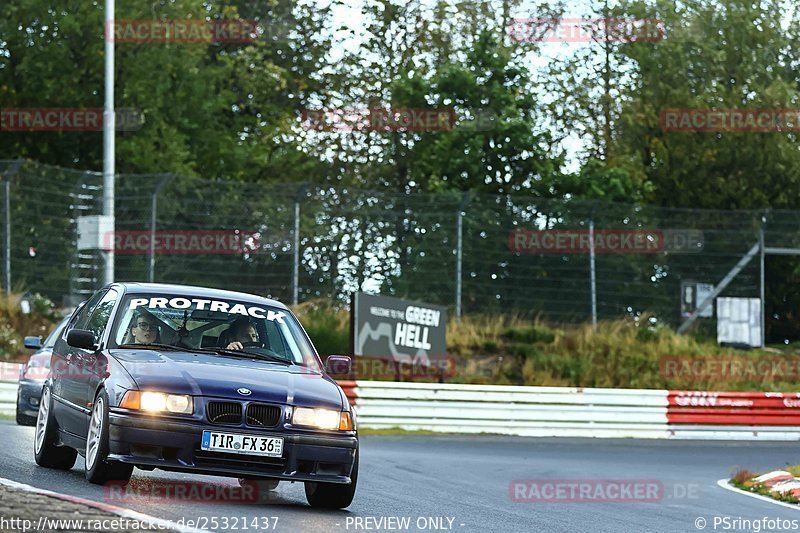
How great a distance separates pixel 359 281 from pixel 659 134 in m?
19.6

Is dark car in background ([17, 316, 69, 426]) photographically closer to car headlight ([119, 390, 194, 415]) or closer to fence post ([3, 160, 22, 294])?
car headlight ([119, 390, 194, 415])

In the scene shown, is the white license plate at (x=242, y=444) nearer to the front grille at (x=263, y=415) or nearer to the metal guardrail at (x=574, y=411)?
the front grille at (x=263, y=415)

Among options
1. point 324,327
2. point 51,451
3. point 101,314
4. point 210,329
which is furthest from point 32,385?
point 324,327

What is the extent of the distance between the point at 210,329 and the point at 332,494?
60.4 inches

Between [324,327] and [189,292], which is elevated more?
[189,292]

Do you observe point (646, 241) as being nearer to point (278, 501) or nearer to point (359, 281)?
point (359, 281)

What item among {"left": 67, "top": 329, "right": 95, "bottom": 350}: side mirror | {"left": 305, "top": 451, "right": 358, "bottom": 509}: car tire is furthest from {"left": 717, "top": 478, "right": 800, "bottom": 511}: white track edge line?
{"left": 67, "top": 329, "right": 95, "bottom": 350}: side mirror

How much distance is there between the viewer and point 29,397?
1731 centimetres

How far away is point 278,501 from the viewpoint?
35.3ft

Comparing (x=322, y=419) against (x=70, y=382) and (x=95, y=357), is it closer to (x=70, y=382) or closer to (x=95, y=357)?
(x=95, y=357)

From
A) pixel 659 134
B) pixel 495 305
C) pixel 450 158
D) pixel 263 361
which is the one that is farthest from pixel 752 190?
pixel 263 361

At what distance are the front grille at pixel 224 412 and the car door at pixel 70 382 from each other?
1.25 metres

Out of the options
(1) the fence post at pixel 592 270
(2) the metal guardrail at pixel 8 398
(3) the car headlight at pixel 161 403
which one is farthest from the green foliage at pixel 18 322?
(3) the car headlight at pixel 161 403

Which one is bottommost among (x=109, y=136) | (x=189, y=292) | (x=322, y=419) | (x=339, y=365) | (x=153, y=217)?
(x=322, y=419)
